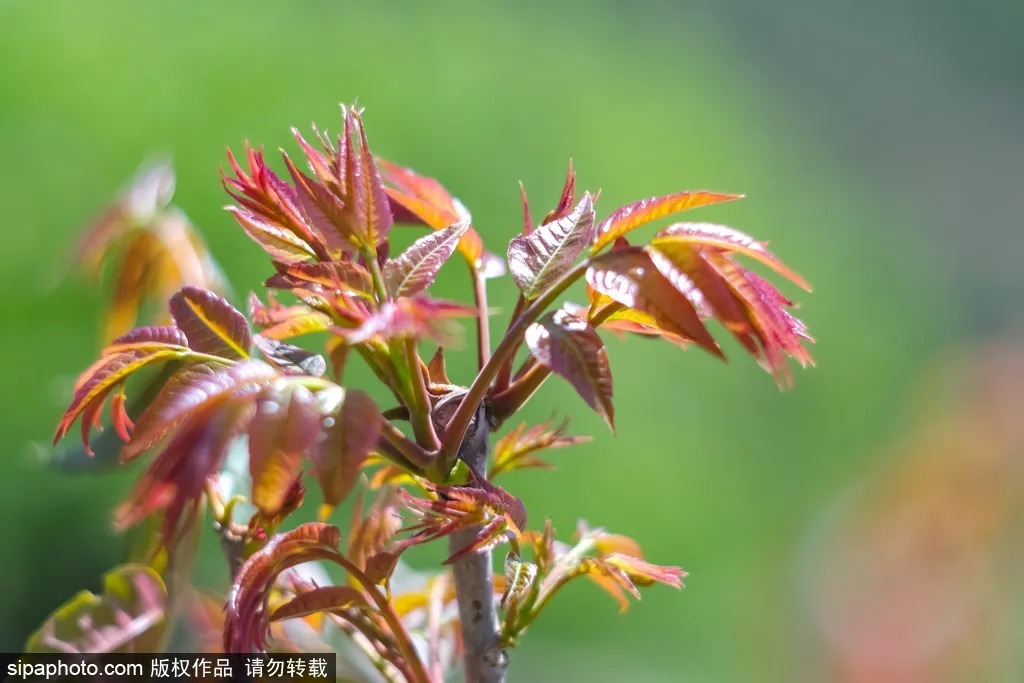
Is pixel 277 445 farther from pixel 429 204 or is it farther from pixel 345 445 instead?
pixel 429 204

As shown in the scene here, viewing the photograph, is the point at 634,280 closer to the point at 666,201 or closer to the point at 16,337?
the point at 666,201

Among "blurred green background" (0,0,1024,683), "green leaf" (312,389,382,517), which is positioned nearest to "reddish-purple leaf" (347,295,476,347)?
"green leaf" (312,389,382,517)

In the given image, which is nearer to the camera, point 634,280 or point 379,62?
point 634,280

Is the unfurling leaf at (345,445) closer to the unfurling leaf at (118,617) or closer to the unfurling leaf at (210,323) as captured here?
the unfurling leaf at (210,323)

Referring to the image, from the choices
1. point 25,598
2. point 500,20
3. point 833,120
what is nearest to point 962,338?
point 833,120

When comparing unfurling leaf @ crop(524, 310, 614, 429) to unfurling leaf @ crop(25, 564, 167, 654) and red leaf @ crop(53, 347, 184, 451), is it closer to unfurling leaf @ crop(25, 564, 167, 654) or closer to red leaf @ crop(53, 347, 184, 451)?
red leaf @ crop(53, 347, 184, 451)

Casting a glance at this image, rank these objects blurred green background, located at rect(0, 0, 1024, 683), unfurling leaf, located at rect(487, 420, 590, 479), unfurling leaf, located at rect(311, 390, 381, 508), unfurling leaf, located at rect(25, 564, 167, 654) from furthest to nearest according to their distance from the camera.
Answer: blurred green background, located at rect(0, 0, 1024, 683) → unfurling leaf, located at rect(25, 564, 167, 654) → unfurling leaf, located at rect(487, 420, 590, 479) → unfurling leaf, located at rect(311, 390, 381, 508)
